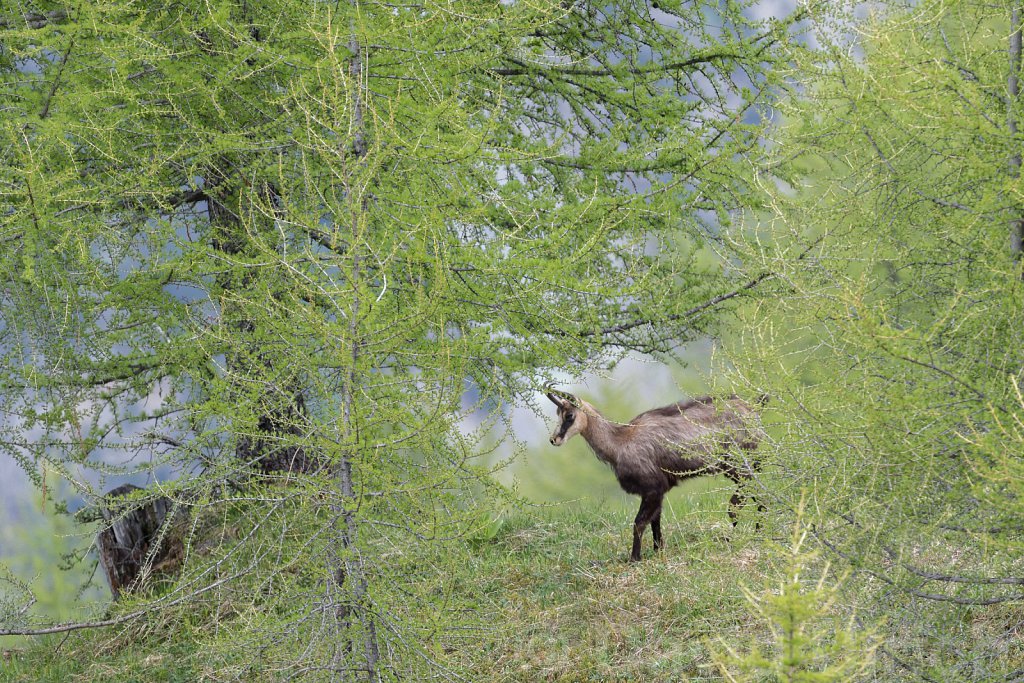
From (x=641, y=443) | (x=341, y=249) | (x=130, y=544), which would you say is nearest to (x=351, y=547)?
(x=341, y=249)

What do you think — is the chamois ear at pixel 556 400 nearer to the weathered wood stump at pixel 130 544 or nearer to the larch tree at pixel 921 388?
the larch tree at pixel 921 388

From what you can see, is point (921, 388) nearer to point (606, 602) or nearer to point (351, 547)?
point (351, 547)

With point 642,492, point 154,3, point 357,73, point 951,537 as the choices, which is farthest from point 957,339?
point 154,3

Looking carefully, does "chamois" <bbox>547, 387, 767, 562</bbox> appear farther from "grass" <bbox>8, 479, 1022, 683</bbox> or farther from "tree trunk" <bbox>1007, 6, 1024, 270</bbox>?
"tree trunk" <bbox>1007, 6, 1024, 270</bbox>

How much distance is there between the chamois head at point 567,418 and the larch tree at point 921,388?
2708mm

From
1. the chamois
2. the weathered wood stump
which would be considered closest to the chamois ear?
the chamois

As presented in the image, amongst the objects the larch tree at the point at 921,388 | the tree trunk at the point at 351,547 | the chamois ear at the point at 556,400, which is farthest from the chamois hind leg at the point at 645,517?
the tree trunk at the point at 351,547

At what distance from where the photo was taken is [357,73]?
18.0 feet

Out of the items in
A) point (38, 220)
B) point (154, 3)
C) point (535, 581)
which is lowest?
point (535, 581)

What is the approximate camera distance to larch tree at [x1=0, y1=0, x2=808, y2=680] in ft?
15.3

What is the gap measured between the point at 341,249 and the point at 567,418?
2824 mm

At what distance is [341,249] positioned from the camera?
21.6 feet

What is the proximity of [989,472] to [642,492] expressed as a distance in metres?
4.56

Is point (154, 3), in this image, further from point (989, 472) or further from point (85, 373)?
point (989, 472)
